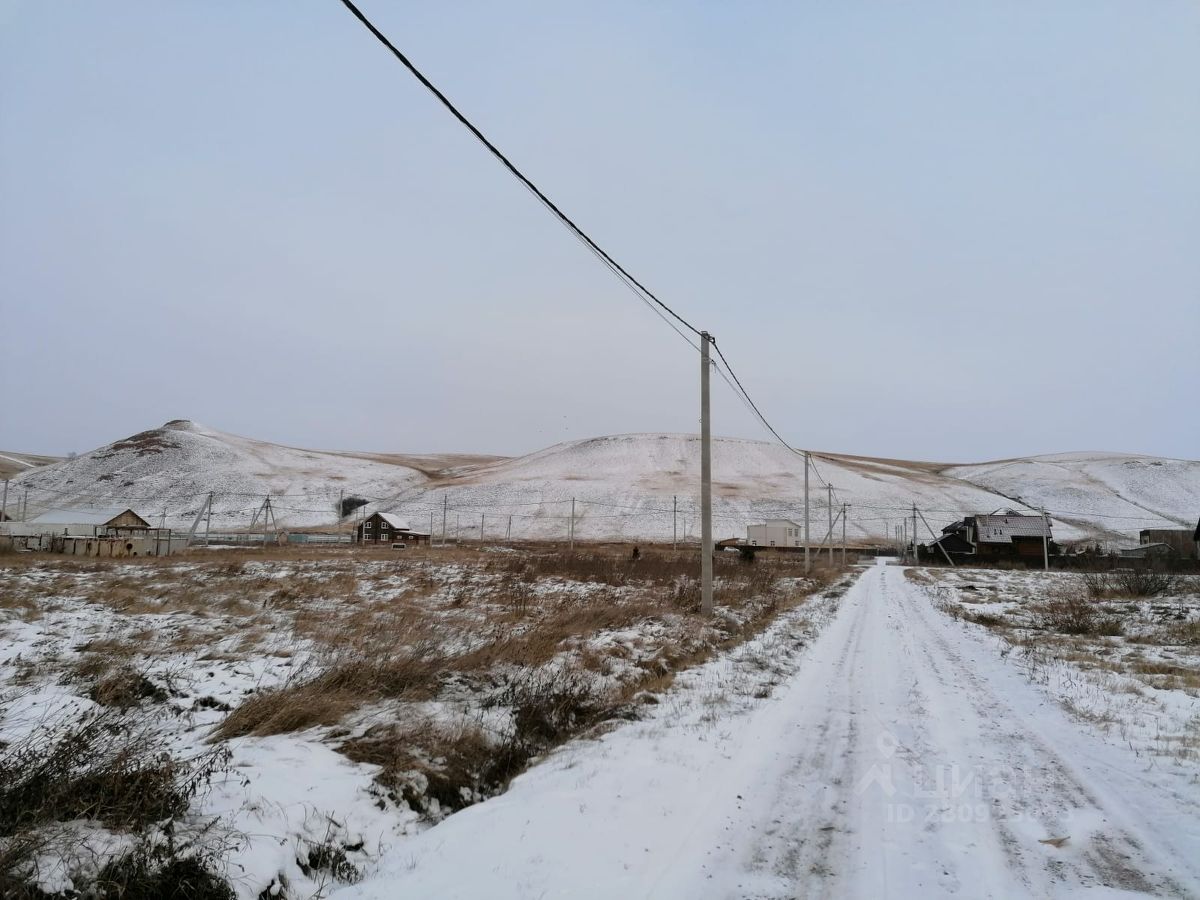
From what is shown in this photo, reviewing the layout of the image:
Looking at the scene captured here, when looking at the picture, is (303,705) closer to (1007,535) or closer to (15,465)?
(1007,535)

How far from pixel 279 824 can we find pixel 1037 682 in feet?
34.3

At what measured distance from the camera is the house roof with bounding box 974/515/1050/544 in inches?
2918

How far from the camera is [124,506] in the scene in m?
104

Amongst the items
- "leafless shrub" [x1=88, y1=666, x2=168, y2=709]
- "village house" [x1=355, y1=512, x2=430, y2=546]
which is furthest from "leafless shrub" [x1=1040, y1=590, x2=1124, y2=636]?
"village house" [x1=355, y1=512, x2=430, y2=546]

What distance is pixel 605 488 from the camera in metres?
121

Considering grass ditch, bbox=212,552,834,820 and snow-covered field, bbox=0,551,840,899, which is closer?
snow-covered field, bbox=0,551,840,899

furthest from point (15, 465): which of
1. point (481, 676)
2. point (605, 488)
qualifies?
point (481, 676)

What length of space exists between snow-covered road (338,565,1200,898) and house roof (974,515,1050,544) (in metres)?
76.0

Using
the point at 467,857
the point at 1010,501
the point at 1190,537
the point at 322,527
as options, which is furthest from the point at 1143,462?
the point at 467,857

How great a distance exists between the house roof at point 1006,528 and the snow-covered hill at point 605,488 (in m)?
28.3

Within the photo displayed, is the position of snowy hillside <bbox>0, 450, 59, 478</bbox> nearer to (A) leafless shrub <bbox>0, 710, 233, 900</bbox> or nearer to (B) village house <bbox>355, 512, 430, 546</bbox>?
(B) village house <bbox>355, 512, 430, 546</bbox>

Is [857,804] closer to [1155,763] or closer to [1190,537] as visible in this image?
[1155,763]

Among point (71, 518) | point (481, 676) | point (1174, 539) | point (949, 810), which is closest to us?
point (949, 810)

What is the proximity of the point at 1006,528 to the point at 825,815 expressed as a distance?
81589 mm
